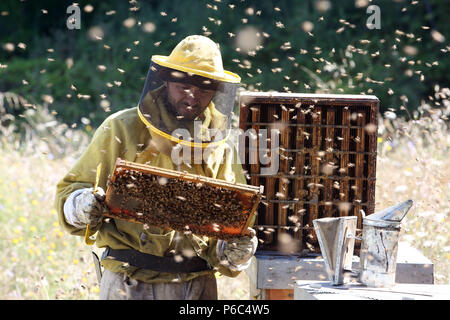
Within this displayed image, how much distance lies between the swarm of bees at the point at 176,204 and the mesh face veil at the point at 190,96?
0.93 ft

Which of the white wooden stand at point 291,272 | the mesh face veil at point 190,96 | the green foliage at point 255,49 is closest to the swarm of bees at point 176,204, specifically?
the mesh face veil at point 190,96

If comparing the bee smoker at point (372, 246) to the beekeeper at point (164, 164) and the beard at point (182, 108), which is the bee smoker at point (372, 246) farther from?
the beard at point (182, 108)

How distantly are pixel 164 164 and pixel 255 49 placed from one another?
1074 centimetres

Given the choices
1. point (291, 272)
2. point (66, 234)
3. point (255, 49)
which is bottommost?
point (66, 234)

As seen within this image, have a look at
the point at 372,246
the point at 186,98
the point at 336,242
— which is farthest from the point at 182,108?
the point at 372,246

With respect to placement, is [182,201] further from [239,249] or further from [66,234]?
[66,234]

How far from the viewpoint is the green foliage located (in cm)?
1280

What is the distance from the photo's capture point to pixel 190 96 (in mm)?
3328

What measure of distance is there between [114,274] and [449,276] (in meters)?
2.69

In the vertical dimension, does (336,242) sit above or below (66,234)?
above

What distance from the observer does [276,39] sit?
13734 mm

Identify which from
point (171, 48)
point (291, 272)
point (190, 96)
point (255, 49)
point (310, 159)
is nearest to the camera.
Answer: point (190, 96)

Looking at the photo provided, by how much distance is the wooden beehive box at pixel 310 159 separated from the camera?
415 cm

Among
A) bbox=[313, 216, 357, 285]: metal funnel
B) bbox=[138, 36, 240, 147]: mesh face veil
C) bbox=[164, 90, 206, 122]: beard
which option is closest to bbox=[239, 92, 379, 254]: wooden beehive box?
bbox=[138, 36, 240, 147]: mesh face veil
